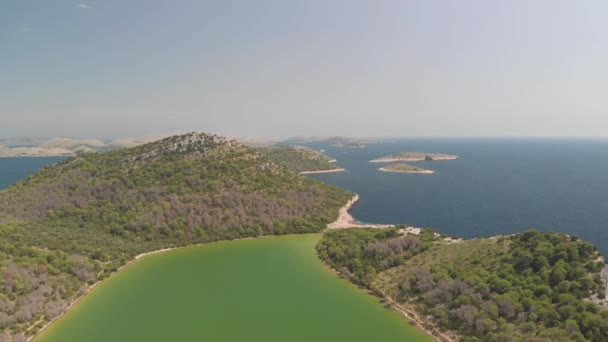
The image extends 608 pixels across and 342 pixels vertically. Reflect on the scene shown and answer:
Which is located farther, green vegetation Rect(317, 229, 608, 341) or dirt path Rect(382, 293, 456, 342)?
dirt path Rect(382, 293, 456, 342)

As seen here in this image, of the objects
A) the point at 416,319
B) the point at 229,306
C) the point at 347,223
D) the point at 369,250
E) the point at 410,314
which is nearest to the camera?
the point at 416,319

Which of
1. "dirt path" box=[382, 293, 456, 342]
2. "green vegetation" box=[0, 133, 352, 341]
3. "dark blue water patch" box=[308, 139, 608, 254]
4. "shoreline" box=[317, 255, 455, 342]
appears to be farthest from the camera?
"dark blue water patch" box=[308, 139, 608, 254]

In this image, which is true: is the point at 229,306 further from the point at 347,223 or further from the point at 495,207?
the point at 495,207

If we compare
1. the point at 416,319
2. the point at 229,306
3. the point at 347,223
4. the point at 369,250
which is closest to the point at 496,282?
the point at 416,319

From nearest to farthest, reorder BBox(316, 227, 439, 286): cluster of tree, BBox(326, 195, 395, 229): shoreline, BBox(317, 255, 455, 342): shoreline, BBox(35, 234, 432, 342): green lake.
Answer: BBox(317, 255, 455, 342): shoreline → BBox(35, 234, 432, 342): green lake → BBox(316, 227, 439, 286): cluster of tree → BBox(326, 195, 395, 229): shoreline

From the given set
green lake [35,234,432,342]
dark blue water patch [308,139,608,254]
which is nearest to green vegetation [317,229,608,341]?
green lake [35,234,432,342]

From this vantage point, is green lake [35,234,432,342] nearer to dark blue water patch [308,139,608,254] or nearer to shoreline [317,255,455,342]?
shoreline [317,255,455,342]
